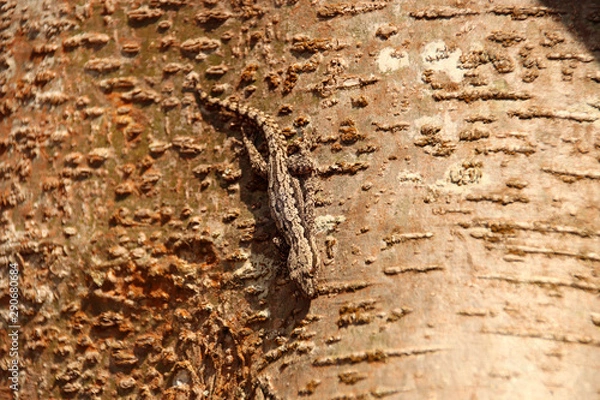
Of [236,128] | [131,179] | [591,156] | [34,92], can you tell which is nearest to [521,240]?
[591,156]

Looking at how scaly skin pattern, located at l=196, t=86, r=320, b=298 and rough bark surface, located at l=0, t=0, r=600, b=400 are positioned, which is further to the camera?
scaly skin pattern, located at l=196, t=86, r=320, b=298

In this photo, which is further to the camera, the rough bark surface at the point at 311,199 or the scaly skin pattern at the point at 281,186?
the scaly skin pattern at the point at 281,186

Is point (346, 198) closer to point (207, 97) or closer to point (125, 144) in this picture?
point (207, 97)

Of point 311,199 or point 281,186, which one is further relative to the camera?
point 281,186
